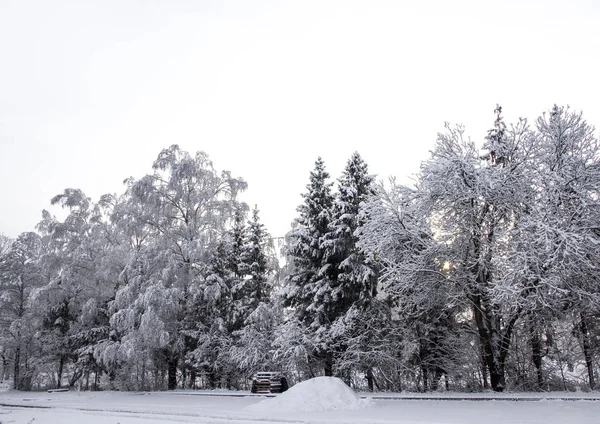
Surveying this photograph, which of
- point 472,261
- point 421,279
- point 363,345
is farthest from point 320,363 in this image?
point 472,261

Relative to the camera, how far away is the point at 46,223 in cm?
3241

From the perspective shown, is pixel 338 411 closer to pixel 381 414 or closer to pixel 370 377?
pixel 381 414

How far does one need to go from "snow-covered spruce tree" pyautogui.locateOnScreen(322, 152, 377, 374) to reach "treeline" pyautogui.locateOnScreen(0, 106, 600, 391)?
0.31ft

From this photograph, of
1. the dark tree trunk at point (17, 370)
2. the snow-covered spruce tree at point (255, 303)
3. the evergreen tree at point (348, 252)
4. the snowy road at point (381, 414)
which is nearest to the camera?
the snowy road at point (381, 414)

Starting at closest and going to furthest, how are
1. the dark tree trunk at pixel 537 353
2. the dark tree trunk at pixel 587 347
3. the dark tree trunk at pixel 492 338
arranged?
the dark tree trunk at pixel 492 338 → the dark tree trunk at pixel 537 353 → the dark tree trunk at pixel 587 347

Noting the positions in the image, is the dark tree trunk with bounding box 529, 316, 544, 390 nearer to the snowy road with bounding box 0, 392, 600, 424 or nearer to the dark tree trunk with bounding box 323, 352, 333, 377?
the snowy road with bounding box 0, 392, 600, 424

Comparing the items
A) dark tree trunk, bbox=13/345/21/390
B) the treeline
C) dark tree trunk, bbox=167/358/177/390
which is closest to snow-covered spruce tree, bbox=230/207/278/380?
the treeline

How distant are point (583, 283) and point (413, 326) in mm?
8007

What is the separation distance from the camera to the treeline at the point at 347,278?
637 inches

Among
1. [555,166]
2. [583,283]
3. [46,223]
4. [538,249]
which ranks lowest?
[583,283]

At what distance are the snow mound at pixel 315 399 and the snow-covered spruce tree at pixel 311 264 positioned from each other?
23.8 feet

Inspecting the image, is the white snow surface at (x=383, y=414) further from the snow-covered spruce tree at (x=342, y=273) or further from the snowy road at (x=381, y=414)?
the snow-covered spruce tree at (x=342, y=273)

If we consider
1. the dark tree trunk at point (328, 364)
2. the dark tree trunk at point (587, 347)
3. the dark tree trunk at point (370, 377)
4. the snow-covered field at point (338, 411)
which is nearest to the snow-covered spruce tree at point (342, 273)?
the dark tree trunk at point (328, 364)

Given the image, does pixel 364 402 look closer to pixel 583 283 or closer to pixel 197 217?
pixel 583 283
